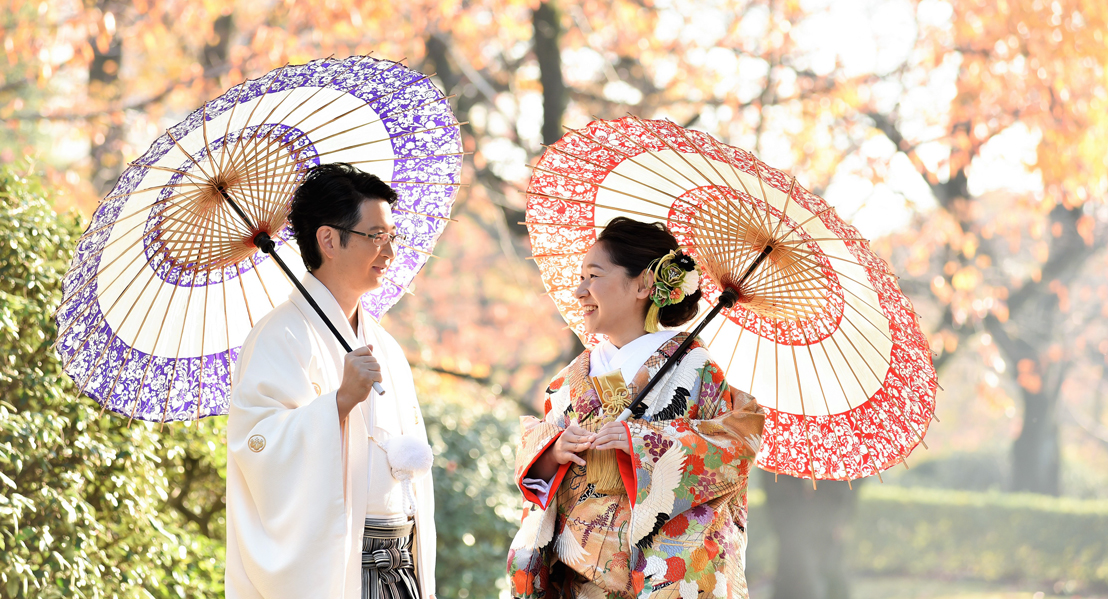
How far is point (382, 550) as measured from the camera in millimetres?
2523

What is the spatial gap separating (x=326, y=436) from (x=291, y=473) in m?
0.14

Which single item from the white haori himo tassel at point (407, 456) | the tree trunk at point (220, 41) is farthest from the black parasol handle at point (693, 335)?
the tree trunk at point (220, 41)

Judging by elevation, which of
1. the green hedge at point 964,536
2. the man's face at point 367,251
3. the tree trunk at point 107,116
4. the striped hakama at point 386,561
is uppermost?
the tree trunk at point 107,116

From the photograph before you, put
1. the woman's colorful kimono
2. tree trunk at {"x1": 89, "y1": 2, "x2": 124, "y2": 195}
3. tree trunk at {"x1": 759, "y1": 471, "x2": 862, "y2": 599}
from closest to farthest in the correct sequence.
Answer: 1. the woman's colorful kimono
2. tree trunk at {"x1": 89, "y1": 2, "x2": 124, "y2": 195}
3. tree trunk at {"x1": 759, "y1": 471, "x2": 862, "y2": 599}

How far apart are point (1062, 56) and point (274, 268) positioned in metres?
6.12

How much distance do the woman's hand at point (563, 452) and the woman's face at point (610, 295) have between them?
0.31 metres

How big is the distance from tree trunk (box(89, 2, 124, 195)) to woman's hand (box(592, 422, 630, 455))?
22.8 feet

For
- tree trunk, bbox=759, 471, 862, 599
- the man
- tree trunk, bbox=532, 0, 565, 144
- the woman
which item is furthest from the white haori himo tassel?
tree trunk, bbox=759, 471, 862, 599

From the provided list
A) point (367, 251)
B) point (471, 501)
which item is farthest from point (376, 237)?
point (471, 501)

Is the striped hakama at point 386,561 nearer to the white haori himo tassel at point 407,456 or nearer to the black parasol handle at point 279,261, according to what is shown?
the white haori himo tassel at point 407,456

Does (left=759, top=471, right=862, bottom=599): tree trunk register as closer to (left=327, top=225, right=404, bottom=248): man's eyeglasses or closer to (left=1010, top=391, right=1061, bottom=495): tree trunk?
(left=327, top=225, right=404, bottom=248): man's eyeglasses

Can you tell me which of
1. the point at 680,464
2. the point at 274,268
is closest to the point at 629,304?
the point at 680,464

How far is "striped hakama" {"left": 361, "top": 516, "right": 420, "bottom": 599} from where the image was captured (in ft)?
8.25

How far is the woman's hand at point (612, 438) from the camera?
2449mm
